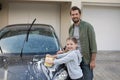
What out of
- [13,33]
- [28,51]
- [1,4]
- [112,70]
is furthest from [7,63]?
[1,4]

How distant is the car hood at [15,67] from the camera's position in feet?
16.8

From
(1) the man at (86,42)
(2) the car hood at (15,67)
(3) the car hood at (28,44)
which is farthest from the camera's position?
(3) the car hood at (28,44)

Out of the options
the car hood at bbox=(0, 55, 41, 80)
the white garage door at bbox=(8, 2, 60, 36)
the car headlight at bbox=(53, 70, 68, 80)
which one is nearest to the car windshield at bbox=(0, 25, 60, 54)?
the car hood at bbox=(0, 55, 41, 80)

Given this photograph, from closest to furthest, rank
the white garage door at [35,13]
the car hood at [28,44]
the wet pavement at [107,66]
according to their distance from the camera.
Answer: the car hood at [28,44] < the wet pavement at [107,66] < the white garage door at [35,13]

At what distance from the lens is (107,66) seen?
37.8 ft

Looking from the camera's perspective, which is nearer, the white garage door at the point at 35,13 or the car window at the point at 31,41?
the car window at the point at 31,41

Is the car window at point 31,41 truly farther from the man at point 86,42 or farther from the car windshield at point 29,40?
the man at point 86,42

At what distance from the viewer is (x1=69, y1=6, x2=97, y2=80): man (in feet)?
18.1

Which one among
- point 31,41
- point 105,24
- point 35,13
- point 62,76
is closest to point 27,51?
point 31,41

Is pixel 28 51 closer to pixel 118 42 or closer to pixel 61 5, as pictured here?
pixel 61 5

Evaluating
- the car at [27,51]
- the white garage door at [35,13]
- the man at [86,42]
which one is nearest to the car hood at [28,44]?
the car at [27,51]

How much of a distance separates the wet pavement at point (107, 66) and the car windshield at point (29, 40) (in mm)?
2720

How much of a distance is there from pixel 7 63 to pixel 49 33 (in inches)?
73.4

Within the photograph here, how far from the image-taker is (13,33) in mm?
7074
